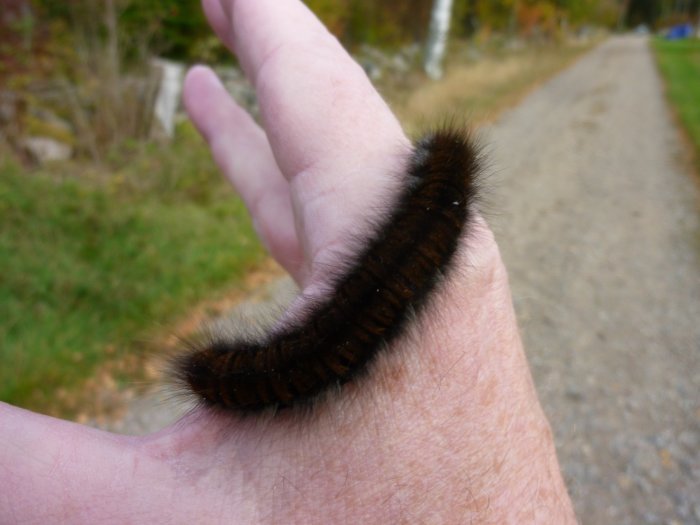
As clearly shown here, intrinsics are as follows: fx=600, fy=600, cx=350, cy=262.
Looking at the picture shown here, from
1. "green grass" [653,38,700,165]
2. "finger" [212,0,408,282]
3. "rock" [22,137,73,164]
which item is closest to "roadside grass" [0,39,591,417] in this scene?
"rock" [22,137,73,164]

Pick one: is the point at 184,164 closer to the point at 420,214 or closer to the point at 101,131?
the point at 101,131

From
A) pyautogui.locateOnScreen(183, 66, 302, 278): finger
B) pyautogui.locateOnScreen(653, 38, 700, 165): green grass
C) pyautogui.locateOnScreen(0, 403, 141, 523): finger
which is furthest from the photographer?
pyautogui.locateOnScreen(653, 38, 700, 165): green grass

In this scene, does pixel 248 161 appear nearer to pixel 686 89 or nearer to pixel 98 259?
pixel 98 259

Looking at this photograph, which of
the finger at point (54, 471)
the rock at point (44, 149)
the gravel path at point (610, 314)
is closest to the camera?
the finger at point (54, 471)

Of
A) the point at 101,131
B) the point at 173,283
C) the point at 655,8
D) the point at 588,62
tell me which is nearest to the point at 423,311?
the point at 173,283

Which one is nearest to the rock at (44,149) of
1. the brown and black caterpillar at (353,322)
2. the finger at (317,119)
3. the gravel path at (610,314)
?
the gravel path at (610,314)

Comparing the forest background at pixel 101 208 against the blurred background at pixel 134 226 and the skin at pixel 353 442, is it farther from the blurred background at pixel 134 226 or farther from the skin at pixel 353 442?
the skin at pixel 353 442

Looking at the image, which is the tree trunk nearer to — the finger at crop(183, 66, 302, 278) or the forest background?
the forest background
